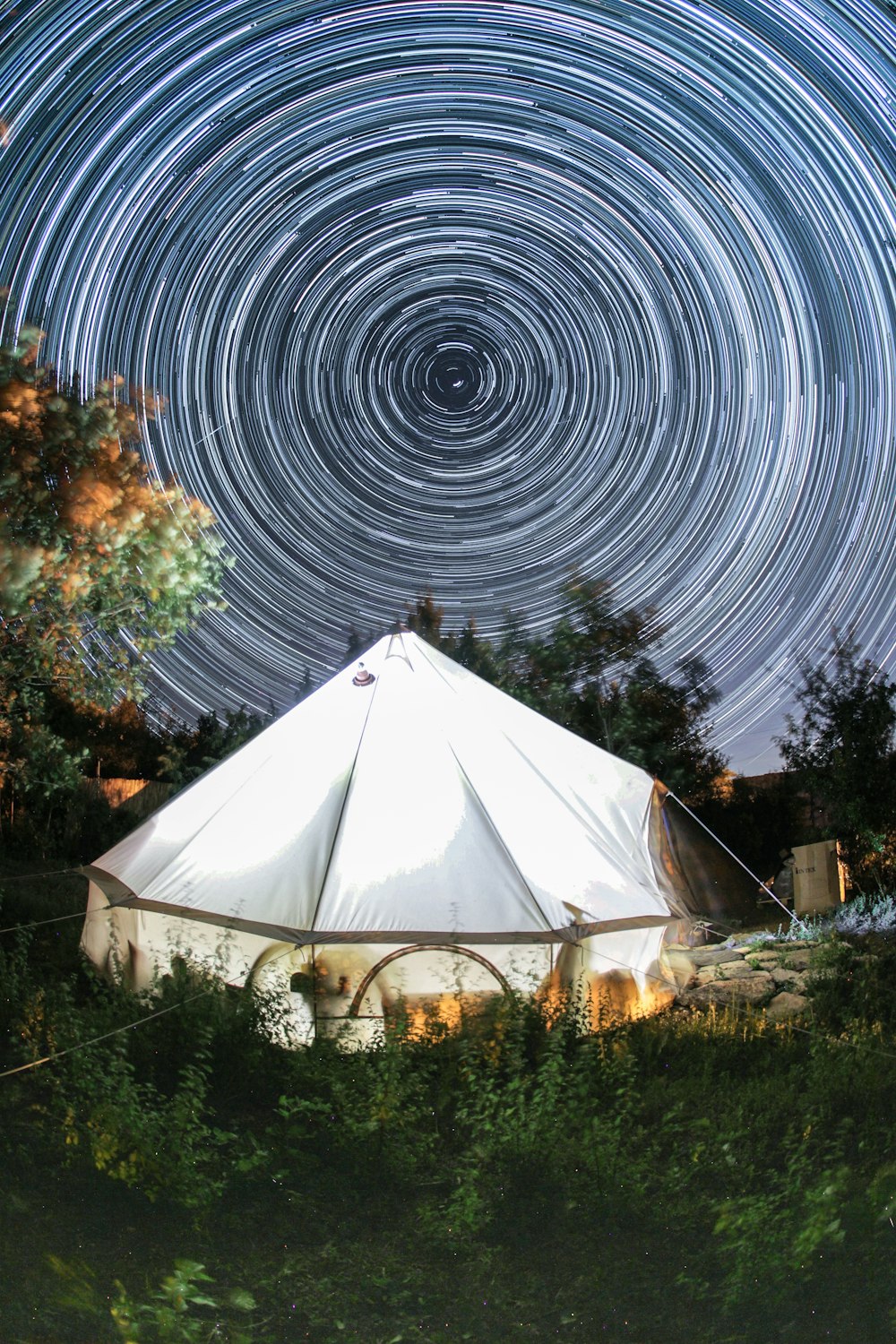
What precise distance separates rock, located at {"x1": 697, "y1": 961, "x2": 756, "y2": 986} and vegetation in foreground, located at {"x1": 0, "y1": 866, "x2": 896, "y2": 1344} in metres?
1.74

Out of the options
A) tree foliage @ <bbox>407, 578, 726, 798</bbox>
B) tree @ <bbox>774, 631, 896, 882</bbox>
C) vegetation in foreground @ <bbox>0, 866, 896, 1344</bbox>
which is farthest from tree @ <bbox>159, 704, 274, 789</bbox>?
vegetation in foreground @ <bbox>0, 866, 896, 1344</bbox>

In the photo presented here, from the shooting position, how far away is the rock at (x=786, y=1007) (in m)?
6.73

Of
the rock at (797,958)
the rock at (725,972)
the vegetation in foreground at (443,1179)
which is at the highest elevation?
the rock at (797,958)

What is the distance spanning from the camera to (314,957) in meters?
6.36

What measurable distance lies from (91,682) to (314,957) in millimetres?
5667

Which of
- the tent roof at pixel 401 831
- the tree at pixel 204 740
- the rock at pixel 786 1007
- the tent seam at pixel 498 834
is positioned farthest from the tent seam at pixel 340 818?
the tree at pixel 204 740

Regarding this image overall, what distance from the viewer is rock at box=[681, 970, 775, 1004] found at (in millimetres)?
7164

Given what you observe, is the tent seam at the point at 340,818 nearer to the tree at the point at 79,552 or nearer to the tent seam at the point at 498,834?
the tent seam at the point at 498,834

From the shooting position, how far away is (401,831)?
6984mm

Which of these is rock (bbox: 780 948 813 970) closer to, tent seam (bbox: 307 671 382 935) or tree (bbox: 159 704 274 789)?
tent seam (bbox: 307 671 382 935)

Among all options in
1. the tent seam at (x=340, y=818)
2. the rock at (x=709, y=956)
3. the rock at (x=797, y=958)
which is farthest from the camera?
the rock at (x=709, y=956)

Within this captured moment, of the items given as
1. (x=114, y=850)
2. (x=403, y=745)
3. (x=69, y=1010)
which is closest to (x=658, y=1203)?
(x=69, y=1010)

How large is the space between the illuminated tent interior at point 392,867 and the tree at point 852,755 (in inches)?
335

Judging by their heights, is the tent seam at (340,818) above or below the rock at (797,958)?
above
